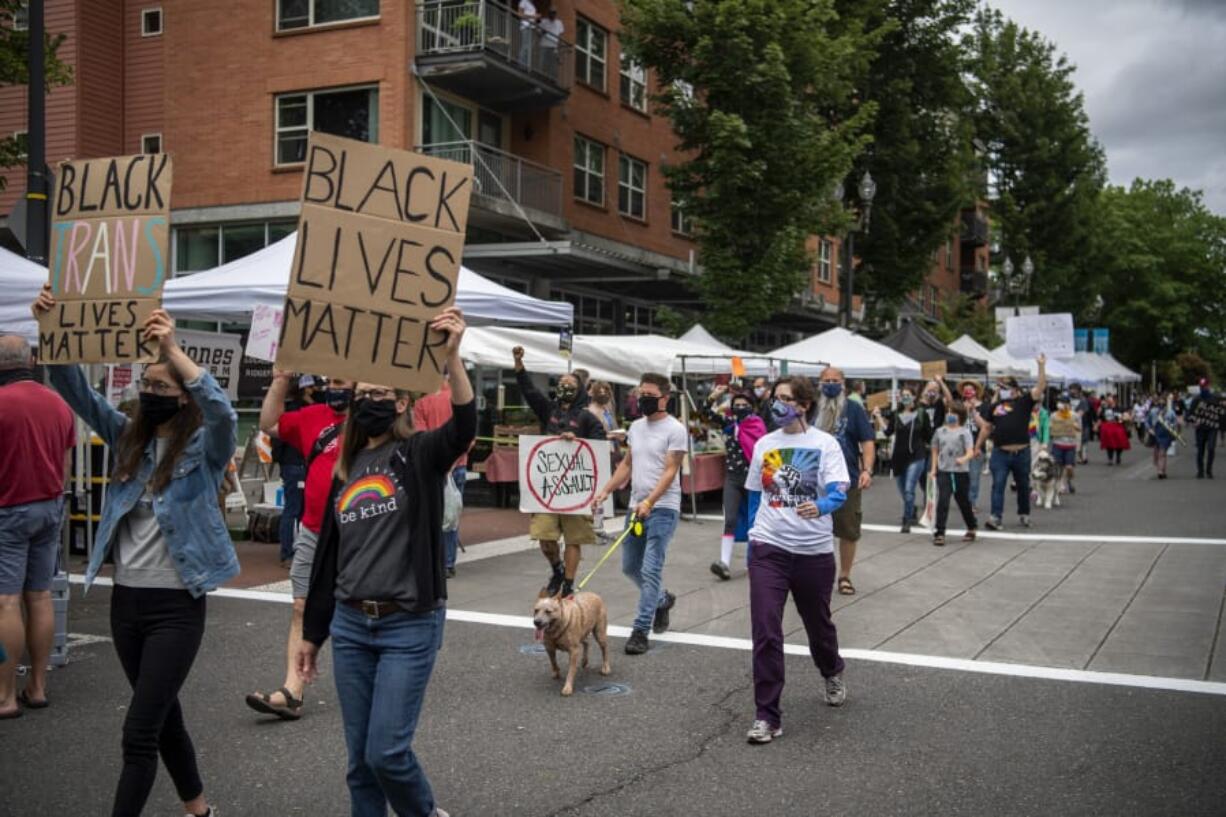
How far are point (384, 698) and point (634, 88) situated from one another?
27.9 metres

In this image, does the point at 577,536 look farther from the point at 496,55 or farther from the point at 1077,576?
the point at 496,55

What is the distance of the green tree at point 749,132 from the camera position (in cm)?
2292

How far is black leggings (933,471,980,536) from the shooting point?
13219 millimetres

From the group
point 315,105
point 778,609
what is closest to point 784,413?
point 778,609

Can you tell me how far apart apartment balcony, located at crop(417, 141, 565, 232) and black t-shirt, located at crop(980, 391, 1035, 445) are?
11151mm

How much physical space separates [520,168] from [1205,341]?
59426 millimetres

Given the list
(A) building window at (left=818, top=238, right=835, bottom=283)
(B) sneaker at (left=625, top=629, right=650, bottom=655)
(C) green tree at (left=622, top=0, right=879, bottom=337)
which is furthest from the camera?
(A) building window at (left=818, top=238, right=835, bottom=283)

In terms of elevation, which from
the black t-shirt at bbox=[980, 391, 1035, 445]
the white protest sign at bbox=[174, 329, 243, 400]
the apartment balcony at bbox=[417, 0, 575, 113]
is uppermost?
the apartment balcony at bbox=[417, 0, 575, 113]

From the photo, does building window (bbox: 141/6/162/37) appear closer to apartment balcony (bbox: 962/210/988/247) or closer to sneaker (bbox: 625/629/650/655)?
sneaker (bbox: 625/629/650/655)

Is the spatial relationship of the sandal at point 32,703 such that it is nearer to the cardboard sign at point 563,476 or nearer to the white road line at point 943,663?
the white road line at point 943,663

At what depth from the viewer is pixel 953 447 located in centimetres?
1316

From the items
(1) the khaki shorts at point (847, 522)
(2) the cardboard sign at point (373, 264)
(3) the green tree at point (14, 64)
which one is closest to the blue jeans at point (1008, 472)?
(1) the khaki shorts at point (847, 522)

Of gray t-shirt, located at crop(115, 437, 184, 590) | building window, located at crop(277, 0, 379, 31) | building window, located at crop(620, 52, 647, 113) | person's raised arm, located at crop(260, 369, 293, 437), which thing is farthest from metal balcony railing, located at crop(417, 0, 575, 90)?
gray t-shirt, located at crop(115, 437, 184, 590)

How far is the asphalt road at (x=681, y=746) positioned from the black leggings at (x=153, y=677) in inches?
25.3
